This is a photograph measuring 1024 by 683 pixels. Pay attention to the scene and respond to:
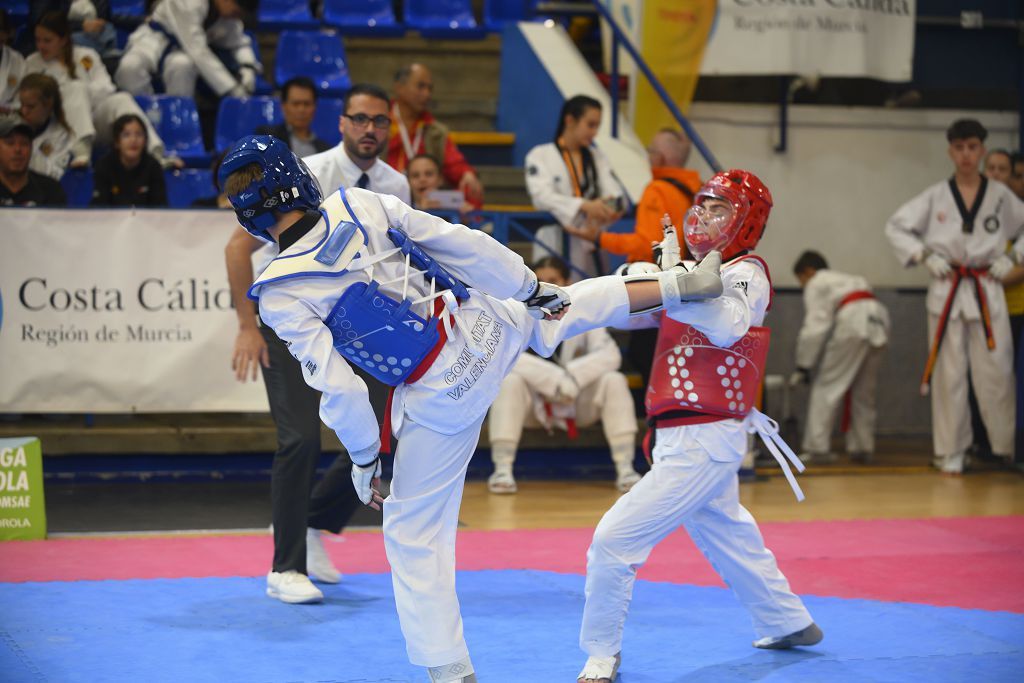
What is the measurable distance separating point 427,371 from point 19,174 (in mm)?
5100

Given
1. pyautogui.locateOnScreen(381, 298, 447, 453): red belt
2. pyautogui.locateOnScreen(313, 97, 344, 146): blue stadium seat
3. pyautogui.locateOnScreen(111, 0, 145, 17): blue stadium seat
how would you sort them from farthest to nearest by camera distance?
pyautogui.locateOnScreen(111, 0, 145, 17): blue stadium seat → pyautogui.locateOnScreen(313, 97, 344, 146): blue stadium seat → pyautogui.locateOnScreen(381, 298, 447, 453): red belt

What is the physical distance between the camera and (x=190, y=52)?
9.55 metres

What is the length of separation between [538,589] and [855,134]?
23.2 feet

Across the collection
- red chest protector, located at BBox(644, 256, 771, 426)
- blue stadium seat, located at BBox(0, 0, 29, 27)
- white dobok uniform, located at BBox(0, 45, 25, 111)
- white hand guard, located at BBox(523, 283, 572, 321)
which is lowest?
red chest protector, located at BBox(644, 256, 771, 426)

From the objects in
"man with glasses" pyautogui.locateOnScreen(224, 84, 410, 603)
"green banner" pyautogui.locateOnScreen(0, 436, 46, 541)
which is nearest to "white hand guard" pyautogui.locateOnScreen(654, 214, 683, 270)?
"man with glasses" pyautogui.locateOnScreen(224, 84, 410, 603)

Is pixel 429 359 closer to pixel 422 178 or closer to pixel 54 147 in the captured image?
pixel 422 178

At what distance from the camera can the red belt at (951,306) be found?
345 inches

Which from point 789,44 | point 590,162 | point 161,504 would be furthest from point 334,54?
point 161,504

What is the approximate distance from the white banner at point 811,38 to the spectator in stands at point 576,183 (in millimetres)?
1721

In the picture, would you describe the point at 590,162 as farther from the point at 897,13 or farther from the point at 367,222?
the point at 367,222

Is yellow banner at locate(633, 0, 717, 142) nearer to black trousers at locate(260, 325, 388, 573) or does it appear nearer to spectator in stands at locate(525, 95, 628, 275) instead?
spectator in stands at locate(525, 95, 628, 275)

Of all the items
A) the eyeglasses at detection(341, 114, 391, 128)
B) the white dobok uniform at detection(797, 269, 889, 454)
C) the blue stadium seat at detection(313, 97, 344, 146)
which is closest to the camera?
the eyeglasses at detection(341, 114, 391, 128)

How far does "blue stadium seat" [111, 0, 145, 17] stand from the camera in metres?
10.1

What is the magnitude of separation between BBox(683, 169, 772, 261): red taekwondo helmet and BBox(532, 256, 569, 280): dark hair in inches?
140
